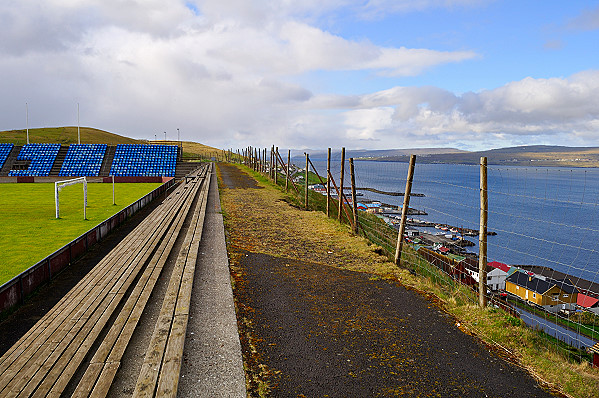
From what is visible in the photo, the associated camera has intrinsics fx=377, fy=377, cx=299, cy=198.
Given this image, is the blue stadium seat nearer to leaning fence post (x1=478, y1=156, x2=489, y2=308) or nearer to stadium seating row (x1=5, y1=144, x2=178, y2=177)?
stadium seating row (x1=5, y1=144, x2=178, y2=177)

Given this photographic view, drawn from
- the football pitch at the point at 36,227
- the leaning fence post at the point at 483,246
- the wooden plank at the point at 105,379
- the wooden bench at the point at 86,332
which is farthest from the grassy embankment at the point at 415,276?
the football pitch at the point at 36,227

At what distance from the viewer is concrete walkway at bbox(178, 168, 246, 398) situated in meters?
3.62

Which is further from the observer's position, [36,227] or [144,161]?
[144,161]

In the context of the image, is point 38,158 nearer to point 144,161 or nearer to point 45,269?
point 144,161

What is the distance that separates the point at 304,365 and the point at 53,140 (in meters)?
90.0

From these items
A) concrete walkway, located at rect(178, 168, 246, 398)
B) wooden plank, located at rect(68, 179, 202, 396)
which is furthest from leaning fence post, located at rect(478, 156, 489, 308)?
wooden plank, located at rect(68, 179, 202, 396)

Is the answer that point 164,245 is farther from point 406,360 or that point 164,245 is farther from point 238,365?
point 406,360

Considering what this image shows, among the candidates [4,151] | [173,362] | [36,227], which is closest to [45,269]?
[173,362]

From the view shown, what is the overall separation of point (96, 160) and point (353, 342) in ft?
167

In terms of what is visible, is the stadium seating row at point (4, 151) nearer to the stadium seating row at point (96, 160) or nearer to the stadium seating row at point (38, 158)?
the stadium seating row at point (96, 160)

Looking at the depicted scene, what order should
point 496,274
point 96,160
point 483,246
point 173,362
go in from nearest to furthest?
point 173,362 < point 483,246 < point 496,274 < point 96,160

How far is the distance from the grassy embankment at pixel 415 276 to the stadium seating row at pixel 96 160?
32.4m

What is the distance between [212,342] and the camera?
4.48 m

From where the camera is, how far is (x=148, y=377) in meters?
3.46
